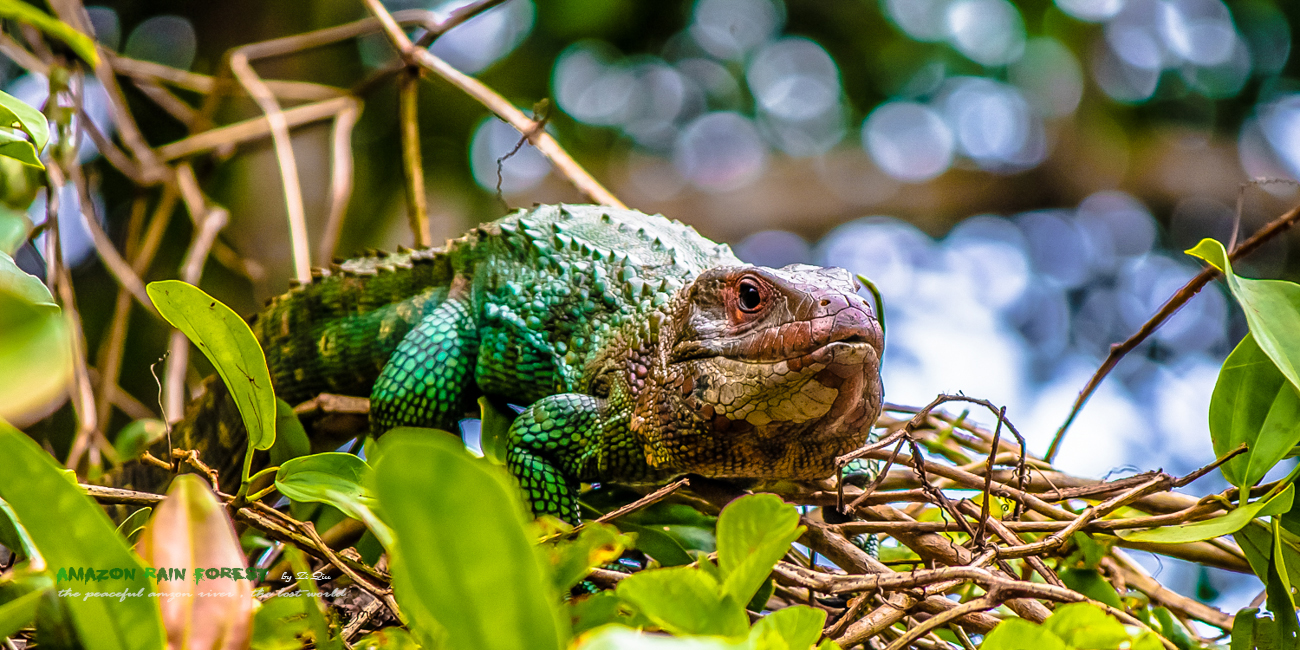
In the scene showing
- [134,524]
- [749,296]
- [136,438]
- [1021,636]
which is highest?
[749,296]

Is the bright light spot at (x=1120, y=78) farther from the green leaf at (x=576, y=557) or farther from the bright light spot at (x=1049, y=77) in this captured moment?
the green leaf at (x=576, y=557)

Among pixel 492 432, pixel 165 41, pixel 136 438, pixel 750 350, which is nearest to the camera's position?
pixel 750 350

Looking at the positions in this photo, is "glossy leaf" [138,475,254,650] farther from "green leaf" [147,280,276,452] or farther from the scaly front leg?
the scaly front leg

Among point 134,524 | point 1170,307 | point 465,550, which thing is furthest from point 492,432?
point 465,550

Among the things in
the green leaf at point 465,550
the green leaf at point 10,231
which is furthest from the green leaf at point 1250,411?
the green leaf at point 10,231

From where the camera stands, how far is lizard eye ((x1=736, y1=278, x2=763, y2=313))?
2223mm

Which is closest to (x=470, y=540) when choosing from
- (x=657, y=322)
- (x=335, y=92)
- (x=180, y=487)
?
(x=180, y=487)

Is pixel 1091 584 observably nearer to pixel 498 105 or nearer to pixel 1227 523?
pixel 1227 523

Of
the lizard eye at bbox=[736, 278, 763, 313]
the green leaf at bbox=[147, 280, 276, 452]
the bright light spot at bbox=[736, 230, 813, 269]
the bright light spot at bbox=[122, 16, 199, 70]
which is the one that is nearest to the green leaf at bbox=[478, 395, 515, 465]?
the lizard eye at bbox=[736, 278, 763, 313]

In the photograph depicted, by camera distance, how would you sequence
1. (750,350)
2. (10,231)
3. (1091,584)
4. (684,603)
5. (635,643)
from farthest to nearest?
(750,350)
(1091,584)
(10,231)
(684,603)
(635,643)

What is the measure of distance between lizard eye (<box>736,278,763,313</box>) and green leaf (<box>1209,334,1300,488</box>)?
97 cm

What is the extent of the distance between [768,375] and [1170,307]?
2.98ft

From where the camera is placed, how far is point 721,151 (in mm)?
8586

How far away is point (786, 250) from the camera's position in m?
8.19
